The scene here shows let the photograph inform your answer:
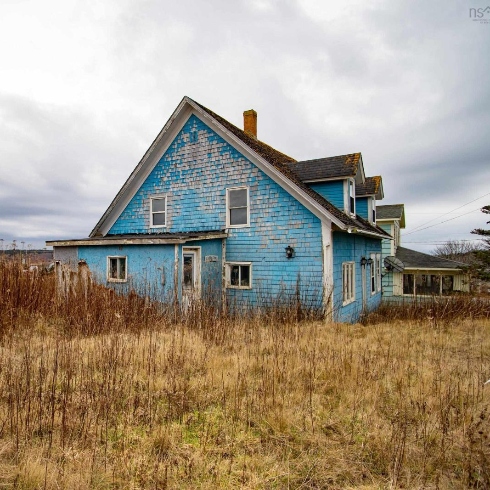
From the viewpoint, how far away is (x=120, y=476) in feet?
9.53

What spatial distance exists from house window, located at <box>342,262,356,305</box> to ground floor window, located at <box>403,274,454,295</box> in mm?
11275

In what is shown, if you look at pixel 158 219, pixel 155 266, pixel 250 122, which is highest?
pixel 250 122

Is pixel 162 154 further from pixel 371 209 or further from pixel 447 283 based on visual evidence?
pixel 447 283

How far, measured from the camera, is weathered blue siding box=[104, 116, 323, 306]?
37.1 feet

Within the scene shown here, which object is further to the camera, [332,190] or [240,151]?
[332,190]

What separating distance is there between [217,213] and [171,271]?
11.2 feet

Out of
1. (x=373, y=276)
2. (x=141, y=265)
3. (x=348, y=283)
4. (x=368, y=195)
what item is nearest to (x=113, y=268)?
(x=141, y=265)

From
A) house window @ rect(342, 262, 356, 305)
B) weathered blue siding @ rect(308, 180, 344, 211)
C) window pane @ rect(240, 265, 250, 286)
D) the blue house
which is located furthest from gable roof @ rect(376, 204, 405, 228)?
window pane @ rect(240, 265, 250, 286)

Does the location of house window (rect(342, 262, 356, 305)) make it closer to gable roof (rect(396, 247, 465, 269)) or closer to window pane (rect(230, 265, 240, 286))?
window pane (rect(230, 265, 240, 286))

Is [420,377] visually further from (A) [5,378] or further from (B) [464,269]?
(B) [464,269]

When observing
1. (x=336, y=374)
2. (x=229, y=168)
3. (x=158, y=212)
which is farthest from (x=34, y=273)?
(x=336, y=374)

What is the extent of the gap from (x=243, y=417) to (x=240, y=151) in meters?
10.2

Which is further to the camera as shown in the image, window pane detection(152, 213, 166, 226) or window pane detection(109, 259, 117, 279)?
window pane detection(152, 213, 166, 226)

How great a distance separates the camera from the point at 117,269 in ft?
39.3
